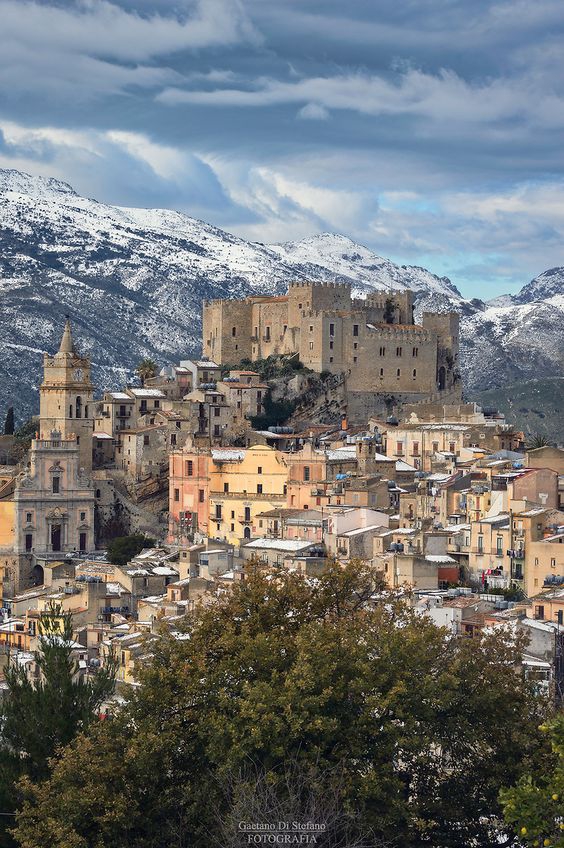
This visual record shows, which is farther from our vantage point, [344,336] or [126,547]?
[344,336]

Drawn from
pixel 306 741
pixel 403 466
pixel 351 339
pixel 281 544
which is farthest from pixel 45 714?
pixel 351 339

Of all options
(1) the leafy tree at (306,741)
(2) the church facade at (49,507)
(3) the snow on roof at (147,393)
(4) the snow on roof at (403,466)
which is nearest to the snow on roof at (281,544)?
(4) the snow on roof at (403,466)

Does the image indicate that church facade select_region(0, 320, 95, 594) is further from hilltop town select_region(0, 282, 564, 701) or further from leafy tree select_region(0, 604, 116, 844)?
leafy tree select_region(0, 604, 116, 844)

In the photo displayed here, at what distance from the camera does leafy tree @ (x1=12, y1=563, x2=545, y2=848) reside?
4284cm

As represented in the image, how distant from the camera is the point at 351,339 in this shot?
405ft

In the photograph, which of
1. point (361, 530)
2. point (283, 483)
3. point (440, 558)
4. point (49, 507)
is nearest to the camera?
point (440, 558)

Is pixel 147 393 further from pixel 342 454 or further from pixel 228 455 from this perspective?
pixel 342 454

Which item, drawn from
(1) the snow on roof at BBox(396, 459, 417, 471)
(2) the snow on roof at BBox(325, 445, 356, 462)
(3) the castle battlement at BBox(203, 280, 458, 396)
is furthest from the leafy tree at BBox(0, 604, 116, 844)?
(3) the castle battlement at BBox(203, 280, 458, 396)

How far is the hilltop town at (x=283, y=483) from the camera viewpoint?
3236 inches

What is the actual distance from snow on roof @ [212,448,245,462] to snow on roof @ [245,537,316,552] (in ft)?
32.2

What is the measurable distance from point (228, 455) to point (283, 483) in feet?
14.7

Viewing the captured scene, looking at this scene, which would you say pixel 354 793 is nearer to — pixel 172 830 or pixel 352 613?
pixel 172 830

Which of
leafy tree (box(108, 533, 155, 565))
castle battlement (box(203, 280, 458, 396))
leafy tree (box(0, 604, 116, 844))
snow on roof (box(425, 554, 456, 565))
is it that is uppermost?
castle battlement (box(203, 280, 458, 396))

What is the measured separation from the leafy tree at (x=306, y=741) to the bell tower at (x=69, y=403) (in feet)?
203
